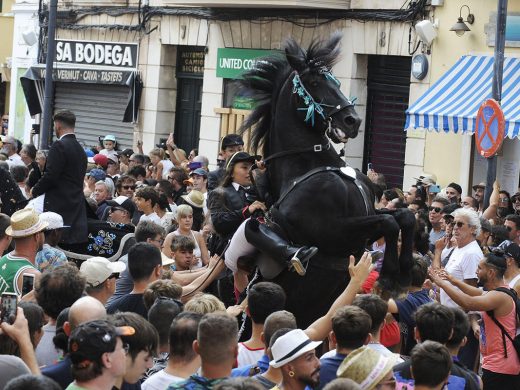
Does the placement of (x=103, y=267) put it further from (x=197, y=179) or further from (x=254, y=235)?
(x=197, y=179)

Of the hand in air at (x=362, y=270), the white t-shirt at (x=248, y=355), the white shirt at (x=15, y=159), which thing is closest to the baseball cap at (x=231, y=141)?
the hand in air at (x=362, y=270)

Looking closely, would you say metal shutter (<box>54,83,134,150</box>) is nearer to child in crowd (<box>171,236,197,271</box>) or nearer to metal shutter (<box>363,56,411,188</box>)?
metal shutter (<box>363,56,411,188</box>)

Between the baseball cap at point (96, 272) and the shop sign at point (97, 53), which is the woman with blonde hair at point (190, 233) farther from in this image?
the shop sign at point (97, 53)

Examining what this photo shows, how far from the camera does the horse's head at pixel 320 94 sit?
988 centimetres

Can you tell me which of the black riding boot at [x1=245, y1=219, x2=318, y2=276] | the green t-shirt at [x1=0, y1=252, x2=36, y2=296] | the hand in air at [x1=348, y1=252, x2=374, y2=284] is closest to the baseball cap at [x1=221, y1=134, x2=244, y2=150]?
the black riding boot at [x1=245, y1=219, x2=318, y2=276]

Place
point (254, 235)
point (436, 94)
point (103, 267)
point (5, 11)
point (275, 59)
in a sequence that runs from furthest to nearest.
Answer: point (5, 11) < point (436, 94) < point (275, 59) < point (254, 235) < point (103, 267)

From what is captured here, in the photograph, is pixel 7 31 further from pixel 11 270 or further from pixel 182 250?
pixel 11 270

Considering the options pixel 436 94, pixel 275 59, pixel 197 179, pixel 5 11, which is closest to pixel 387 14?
pixel 436 94

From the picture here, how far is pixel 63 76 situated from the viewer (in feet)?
97.6

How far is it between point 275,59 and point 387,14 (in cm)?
1226

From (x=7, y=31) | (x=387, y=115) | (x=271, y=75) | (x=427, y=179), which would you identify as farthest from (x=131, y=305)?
(x=7, y=31)

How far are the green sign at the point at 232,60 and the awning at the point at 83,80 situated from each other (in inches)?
107

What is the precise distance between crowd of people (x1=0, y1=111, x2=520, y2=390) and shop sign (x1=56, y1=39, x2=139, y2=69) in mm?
12058

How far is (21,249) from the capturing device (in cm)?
951
